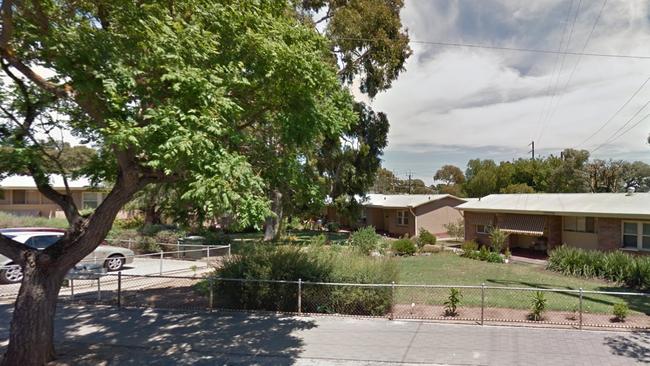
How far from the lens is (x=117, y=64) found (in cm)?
468

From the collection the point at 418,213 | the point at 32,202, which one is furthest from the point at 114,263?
the point at 32,202

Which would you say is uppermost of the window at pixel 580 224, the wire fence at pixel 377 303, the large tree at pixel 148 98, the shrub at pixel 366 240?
the large tree at pixel 148 98

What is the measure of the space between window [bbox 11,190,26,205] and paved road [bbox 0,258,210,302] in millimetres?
21935

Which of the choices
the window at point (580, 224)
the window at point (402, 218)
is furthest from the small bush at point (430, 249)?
the window at point (402, 218)

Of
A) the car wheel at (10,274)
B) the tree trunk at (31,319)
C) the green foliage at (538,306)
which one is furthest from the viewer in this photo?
the car wheel at (10,274)

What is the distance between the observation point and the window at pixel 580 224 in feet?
62.4

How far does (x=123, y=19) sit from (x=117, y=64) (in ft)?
2.61

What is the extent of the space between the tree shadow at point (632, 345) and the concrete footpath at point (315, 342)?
0.02 m

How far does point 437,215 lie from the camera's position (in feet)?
103

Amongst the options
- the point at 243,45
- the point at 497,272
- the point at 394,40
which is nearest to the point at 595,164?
the point at 394,40

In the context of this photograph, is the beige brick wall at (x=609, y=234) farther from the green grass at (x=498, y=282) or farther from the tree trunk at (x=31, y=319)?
the tree trunk at (x=31, y=319)

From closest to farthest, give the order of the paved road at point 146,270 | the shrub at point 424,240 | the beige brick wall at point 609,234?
the paved road at point 146,270
the beige brick wall at point 609,234
the shrub at point 424,240

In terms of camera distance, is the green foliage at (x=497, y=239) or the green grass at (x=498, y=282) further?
the green foliage at (x=497, y=239)

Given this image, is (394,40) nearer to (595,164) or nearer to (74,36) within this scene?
(74,36)
